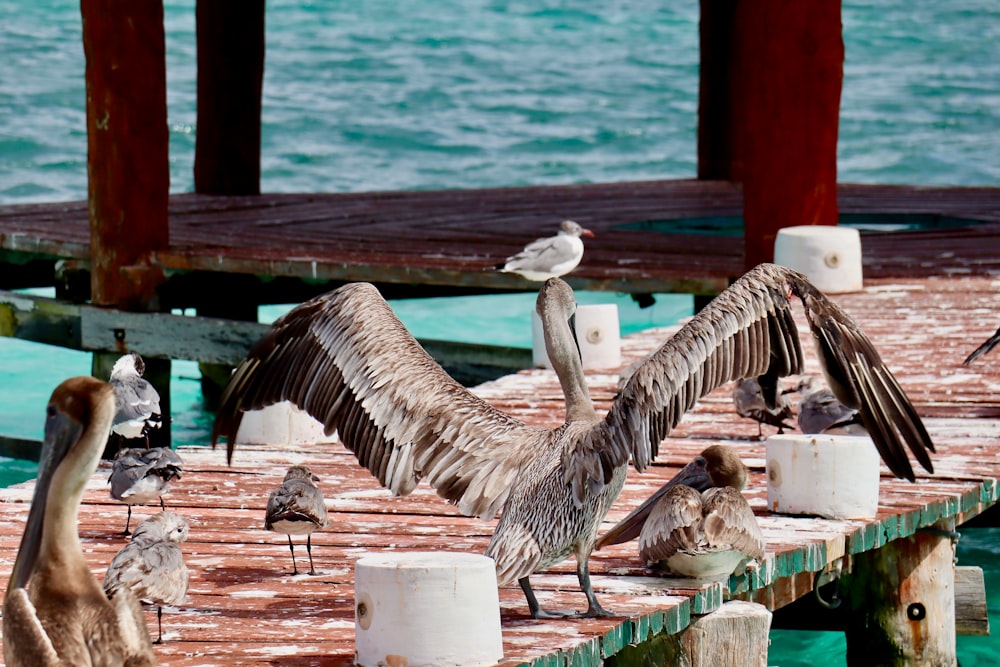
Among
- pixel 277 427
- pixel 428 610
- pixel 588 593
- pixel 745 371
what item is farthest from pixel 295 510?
pixel 277 427

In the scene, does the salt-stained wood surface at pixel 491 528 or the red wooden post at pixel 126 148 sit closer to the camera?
the salt-stained wood surface at pixel 491 528

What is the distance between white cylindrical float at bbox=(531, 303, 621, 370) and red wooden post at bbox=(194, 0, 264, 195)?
24.0 feet

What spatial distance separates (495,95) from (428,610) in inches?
1855

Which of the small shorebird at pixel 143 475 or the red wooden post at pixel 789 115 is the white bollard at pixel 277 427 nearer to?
the small shorebird at pixel 143 475

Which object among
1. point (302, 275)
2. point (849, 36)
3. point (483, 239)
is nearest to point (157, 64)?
point (302, 275)

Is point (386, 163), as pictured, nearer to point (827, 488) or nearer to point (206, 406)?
point (206, 406)

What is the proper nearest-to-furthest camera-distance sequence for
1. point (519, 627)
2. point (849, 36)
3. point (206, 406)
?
point (519, 627) < point (206, 406) < point (849, 36)

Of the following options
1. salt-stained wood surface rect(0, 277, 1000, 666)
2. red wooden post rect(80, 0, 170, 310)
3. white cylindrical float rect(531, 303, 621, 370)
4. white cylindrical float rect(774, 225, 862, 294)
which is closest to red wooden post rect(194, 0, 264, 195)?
red wooden post rect(80, 0, 170, 310)

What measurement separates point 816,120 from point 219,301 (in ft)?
15.5

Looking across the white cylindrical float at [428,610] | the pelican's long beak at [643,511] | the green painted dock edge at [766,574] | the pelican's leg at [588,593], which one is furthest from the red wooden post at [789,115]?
the white cylindrical float at [428,610]

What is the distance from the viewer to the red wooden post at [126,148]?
10.6 metres

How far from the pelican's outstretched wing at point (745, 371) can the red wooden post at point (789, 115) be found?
4790 millimetres

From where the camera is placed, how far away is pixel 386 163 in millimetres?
42938

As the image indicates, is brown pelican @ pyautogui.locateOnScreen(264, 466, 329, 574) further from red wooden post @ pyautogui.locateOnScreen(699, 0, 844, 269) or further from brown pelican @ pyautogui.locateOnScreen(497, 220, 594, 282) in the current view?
red wooden post @ pyautogui.locateOnScreen(699, 0, 844, 269)
